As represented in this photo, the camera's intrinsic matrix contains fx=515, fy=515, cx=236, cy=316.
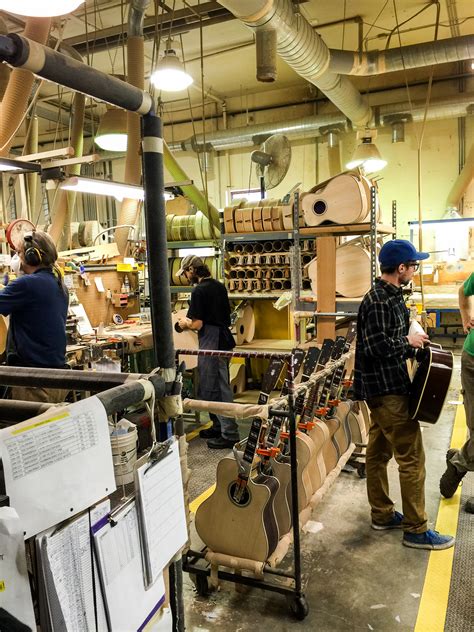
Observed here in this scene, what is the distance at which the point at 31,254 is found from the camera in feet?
11.4

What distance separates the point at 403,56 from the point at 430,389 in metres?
5.47

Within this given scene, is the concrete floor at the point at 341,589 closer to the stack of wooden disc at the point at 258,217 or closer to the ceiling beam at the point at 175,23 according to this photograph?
the stack of wooden disc at the point at 258,217

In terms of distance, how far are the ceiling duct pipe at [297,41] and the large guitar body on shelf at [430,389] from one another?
10.0 ft

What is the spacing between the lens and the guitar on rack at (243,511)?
8.75 feet

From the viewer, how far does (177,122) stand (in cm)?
1181

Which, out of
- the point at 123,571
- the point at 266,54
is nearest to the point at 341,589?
the point at 123,571

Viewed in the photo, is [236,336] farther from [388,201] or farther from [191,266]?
[388,201]

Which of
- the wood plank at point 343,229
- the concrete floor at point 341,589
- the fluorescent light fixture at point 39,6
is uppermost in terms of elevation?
the fluorescent light fixture at point 39,6

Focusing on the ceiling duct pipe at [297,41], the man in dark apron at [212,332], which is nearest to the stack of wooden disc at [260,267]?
the man in dark apron at [212,332]

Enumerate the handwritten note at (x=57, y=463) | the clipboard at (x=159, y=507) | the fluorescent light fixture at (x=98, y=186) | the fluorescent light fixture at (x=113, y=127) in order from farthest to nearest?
the fluorescent light fixture at (x=113, y=127) < the fluorescent light fixture at (x=98, y=186) < the clipboard at (x=159, y=507) < the handwritten note at (x=57, y=463)

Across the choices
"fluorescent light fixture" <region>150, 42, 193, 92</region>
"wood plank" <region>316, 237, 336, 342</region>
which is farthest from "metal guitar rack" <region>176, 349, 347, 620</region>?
"fluorescent light fixture" <region>150, 42, 193, 92</region>

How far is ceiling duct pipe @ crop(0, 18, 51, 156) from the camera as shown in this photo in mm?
4336

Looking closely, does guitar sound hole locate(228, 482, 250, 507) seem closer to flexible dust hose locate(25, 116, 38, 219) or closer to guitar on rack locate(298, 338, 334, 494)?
guitar on rack locate(298, 338, 334, 494)

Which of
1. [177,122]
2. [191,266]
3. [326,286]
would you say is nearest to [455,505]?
[326,286]
